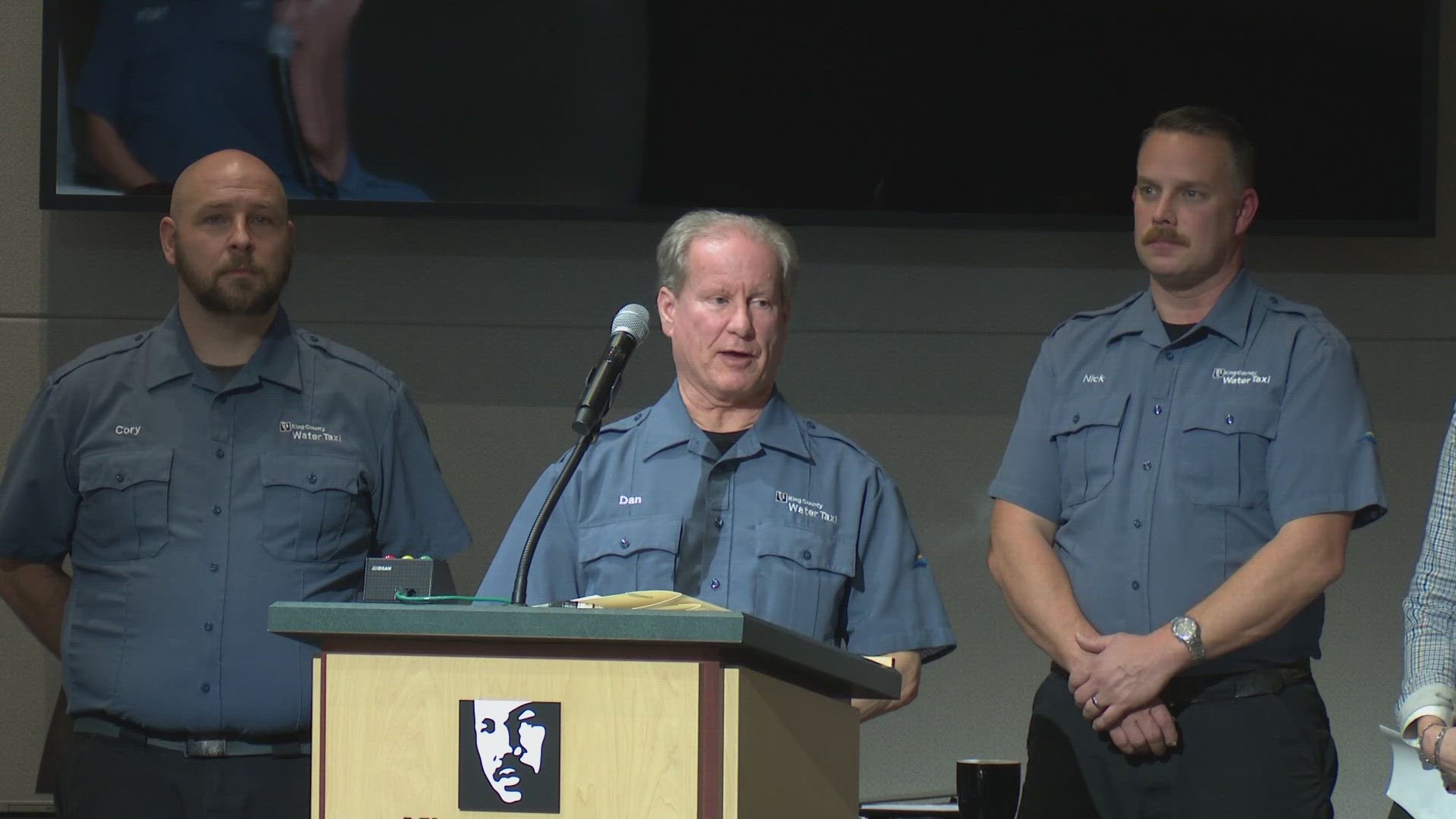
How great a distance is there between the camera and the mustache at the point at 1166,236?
325cm

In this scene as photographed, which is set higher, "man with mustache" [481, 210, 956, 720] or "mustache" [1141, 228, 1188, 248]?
"mustache" [1141, 228, 1188, 248]

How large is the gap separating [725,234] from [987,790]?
1265 mm

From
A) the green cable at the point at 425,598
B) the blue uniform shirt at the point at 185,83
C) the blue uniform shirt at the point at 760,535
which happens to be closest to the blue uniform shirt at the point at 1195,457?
the blue uniform shirt at the point at 760,535

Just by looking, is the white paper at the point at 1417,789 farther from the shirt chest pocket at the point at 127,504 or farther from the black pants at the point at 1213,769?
the shirt chest pocket at the point at 127,504

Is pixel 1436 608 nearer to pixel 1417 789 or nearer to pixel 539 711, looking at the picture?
pixel 1417 789

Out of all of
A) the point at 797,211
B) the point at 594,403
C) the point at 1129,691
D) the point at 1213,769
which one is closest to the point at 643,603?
the point at 594,403

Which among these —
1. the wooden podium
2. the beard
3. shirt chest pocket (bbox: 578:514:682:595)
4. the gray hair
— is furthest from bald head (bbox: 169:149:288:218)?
the wooden podium

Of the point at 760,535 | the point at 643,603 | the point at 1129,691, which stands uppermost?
the point at 760,535

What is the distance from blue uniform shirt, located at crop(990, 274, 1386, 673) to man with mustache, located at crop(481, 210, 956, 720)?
41 centimetres

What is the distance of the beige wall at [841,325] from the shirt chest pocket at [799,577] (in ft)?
5.92

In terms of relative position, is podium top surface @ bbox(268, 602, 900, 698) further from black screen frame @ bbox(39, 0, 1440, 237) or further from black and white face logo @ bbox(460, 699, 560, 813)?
black screen frame @ bbox(39, 0, 1440, 237)

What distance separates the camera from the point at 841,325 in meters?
4.63

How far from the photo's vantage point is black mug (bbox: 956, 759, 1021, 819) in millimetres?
3510

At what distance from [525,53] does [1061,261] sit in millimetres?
1414
